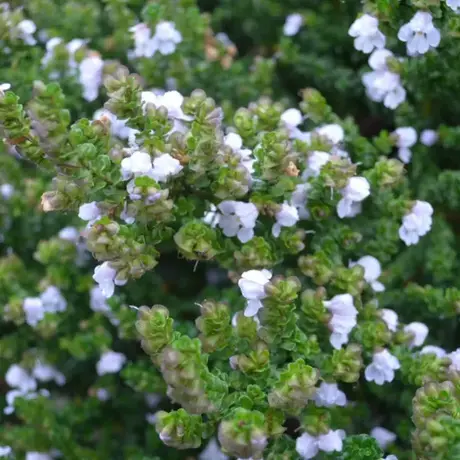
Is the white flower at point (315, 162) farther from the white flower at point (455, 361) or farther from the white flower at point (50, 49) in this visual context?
the white flower at point (50, 49)

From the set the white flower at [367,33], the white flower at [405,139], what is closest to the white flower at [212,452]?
the white flower at [405,139]

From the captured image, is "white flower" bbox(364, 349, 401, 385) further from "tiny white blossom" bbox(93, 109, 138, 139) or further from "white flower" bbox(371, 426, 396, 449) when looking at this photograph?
"tiny white blossom" bbox(93, 109, 138, 139)

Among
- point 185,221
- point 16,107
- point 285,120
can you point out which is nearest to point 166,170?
point 185,221

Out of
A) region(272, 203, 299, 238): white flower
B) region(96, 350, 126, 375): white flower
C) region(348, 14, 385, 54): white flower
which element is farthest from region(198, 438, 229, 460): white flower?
region(348, 14, 385, 54): white flower

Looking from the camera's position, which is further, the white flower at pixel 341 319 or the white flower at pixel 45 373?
the white flower at pixel 45 373

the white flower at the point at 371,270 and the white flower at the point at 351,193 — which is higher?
the white flower at the point at 351,193

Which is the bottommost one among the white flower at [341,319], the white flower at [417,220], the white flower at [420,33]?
the white flower at [341,319]

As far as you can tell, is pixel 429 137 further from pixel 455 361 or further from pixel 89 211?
pixel 89 211

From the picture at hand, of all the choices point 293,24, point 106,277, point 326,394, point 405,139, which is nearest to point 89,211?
point 106,277
